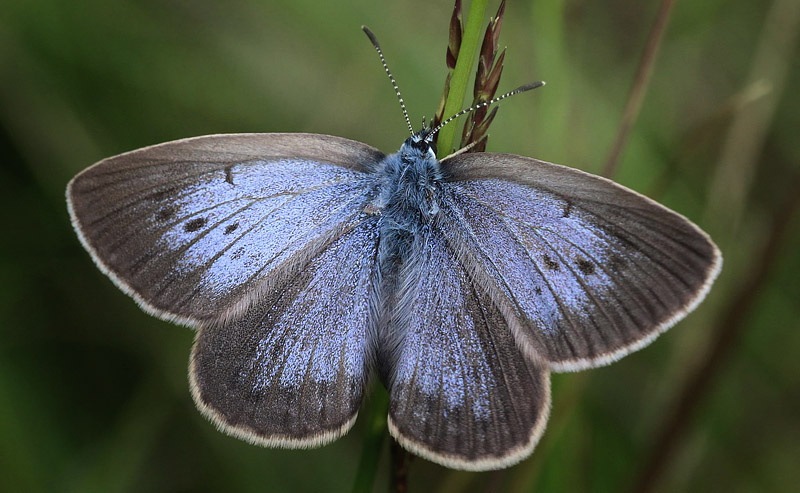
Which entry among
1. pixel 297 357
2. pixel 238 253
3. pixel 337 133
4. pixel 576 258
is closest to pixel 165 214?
pixel 238 253

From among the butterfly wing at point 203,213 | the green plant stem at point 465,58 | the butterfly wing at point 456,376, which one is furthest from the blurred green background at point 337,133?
the butterfly wing at point 203,213

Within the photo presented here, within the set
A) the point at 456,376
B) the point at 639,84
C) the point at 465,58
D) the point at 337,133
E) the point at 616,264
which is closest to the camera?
the point at 465,58

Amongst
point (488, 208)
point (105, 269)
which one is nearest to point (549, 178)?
point (488, 208)

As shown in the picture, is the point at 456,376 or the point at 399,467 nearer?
the point at 399,467

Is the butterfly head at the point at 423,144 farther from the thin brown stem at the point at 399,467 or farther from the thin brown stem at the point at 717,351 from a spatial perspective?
the thin brown stem at the point at 717,351

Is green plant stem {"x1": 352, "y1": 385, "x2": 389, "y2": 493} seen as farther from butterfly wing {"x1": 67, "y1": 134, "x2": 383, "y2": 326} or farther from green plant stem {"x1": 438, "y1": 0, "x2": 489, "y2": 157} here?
green plant stem {"x1": 438, "y1": 0, "x2": 489, "y2": 157}

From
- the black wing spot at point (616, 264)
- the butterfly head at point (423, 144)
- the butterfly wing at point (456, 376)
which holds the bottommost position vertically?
the butterfly wing at point (456, 376)

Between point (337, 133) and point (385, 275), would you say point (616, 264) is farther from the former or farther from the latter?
point (337, 133)
